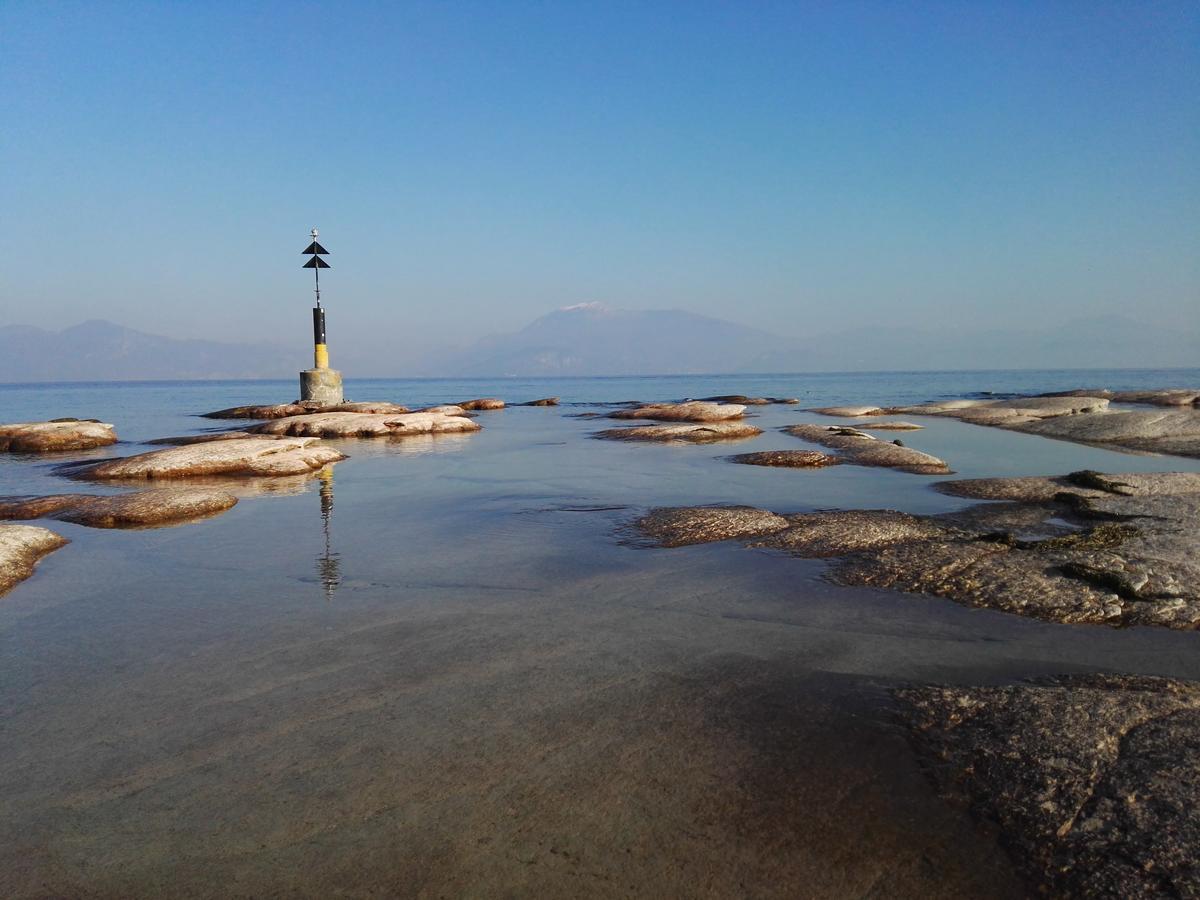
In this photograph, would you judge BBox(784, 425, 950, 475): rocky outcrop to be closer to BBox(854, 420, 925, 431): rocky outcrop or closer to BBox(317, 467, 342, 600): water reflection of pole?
BBox(854, 420, 925, 431): rocky outcrop

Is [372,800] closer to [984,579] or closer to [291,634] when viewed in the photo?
[291,634]

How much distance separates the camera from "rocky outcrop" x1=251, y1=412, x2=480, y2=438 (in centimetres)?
2619

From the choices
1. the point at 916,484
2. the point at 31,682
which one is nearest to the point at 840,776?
the point at 31,682

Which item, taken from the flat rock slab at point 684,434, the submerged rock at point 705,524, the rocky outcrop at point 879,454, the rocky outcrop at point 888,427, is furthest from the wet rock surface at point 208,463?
the rocky outcrop at point 888,427

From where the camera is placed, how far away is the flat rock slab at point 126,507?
1072 centimetres

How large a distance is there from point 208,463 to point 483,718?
44.9ft

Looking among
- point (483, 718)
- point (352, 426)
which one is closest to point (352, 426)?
point (352, 426)

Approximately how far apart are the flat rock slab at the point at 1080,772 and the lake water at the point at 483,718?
203 millimetres

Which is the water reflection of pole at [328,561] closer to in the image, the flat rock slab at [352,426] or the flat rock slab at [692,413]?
the flat rock slab at [352,426]

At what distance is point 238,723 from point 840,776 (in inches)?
137

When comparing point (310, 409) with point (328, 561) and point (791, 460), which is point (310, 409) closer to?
point (791, 460)

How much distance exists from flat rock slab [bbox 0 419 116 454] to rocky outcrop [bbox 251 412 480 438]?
15.8 feet

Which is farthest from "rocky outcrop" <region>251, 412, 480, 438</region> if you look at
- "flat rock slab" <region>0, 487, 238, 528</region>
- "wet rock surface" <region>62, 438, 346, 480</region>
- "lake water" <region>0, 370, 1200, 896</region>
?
"lake water" <region>0, 370, 1200, 896</region>

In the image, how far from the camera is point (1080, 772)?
3.67 m
